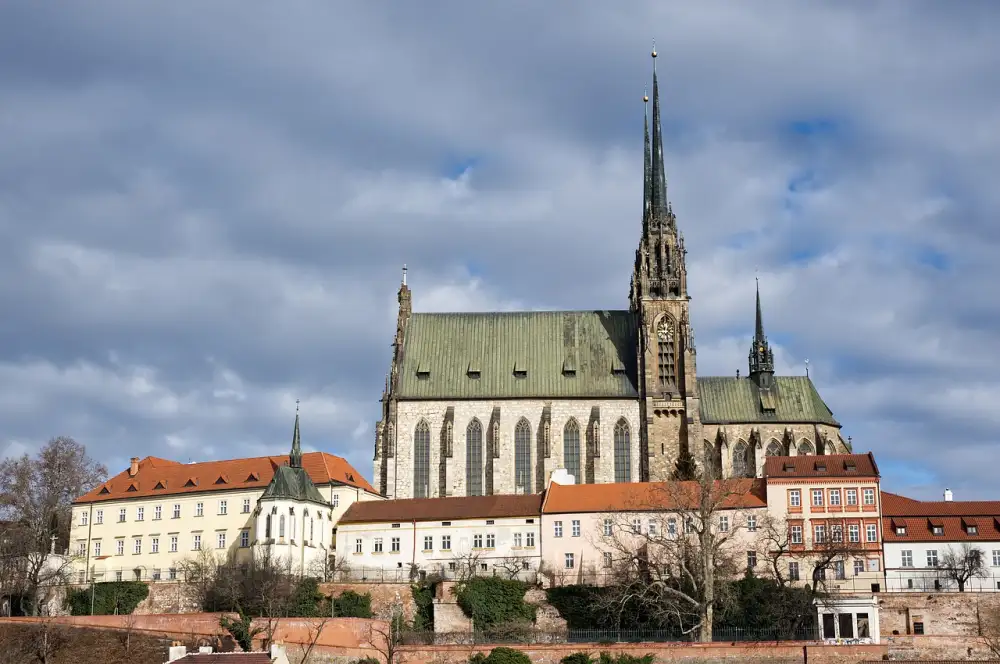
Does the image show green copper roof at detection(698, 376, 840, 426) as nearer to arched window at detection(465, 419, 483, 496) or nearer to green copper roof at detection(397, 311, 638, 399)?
green copper roof at detection(397, 311, 638, 399)

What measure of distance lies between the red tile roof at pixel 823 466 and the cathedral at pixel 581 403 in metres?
9.54

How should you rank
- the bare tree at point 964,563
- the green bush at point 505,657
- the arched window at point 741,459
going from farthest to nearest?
the arched window at point 741,459, the bare tree at point 964,563, the green bush at point 505,657

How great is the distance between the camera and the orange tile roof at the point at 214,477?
93.8 metres

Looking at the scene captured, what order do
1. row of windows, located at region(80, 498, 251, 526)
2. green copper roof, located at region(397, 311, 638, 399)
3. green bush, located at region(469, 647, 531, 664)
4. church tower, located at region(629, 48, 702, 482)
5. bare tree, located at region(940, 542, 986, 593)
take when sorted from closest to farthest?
green bush, located at region(469, 647, 531, 664), bare tree, located at region(940, 542, 986, 593), row of windows, located at region(80, 498, 251, 526), church tower, located at region(629, 48, 702, 482), green copper roof, located at region(397, 311, 638, 399)

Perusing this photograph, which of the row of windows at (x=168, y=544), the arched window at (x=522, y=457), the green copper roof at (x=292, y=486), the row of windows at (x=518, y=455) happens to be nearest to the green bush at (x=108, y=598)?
the row of windows at (x=168, y=544)

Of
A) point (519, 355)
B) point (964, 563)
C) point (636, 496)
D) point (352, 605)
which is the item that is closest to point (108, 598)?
point (352, 605)

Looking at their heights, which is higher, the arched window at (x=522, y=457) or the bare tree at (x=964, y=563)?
the arched window at (x=522, y=457)

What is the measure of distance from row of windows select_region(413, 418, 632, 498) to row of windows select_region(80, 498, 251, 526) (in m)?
13.9

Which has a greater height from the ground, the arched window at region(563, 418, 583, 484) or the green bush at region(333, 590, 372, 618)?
the arched window at region(563, 418, 583, 484)

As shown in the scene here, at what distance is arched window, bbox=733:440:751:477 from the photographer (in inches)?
4016

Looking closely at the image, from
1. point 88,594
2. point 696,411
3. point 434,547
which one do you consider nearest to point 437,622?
point 434,547

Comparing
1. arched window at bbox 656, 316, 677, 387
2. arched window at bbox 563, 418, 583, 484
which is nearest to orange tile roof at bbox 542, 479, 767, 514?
arched window at bbox 563, 418, 583, 484

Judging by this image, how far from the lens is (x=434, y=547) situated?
290 ft

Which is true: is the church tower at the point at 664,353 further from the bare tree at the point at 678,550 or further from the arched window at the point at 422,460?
the arched window at the point at 422,460
